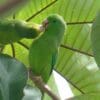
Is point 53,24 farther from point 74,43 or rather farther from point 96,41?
point 74,43

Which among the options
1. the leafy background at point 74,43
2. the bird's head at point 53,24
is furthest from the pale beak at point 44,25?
the leafy background at point 74,43

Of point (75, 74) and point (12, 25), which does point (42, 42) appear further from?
point (75, 74)

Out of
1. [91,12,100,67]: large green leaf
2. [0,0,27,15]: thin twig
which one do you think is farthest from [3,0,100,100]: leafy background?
[0,0,27,15]: thin twig

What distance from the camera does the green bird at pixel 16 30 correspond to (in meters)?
0.32

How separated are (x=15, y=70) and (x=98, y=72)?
1.20 ft

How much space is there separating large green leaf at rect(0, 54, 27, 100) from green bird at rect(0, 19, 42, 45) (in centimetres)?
4

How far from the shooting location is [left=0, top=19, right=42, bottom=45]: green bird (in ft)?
1.06

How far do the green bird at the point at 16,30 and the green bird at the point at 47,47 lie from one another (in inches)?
0.8

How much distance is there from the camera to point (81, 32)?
653 millimetres

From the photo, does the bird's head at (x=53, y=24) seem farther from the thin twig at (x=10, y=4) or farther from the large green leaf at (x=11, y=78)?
the thin twig at (x=10, y=4)

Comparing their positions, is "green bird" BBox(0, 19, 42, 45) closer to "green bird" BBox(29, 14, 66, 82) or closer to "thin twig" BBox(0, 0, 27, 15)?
"green bird" BBox(29, 14, 66, 82)

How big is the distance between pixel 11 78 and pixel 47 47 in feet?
0.22

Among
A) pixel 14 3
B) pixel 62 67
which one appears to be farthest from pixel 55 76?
pixel 14 3

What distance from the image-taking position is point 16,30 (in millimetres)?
325
